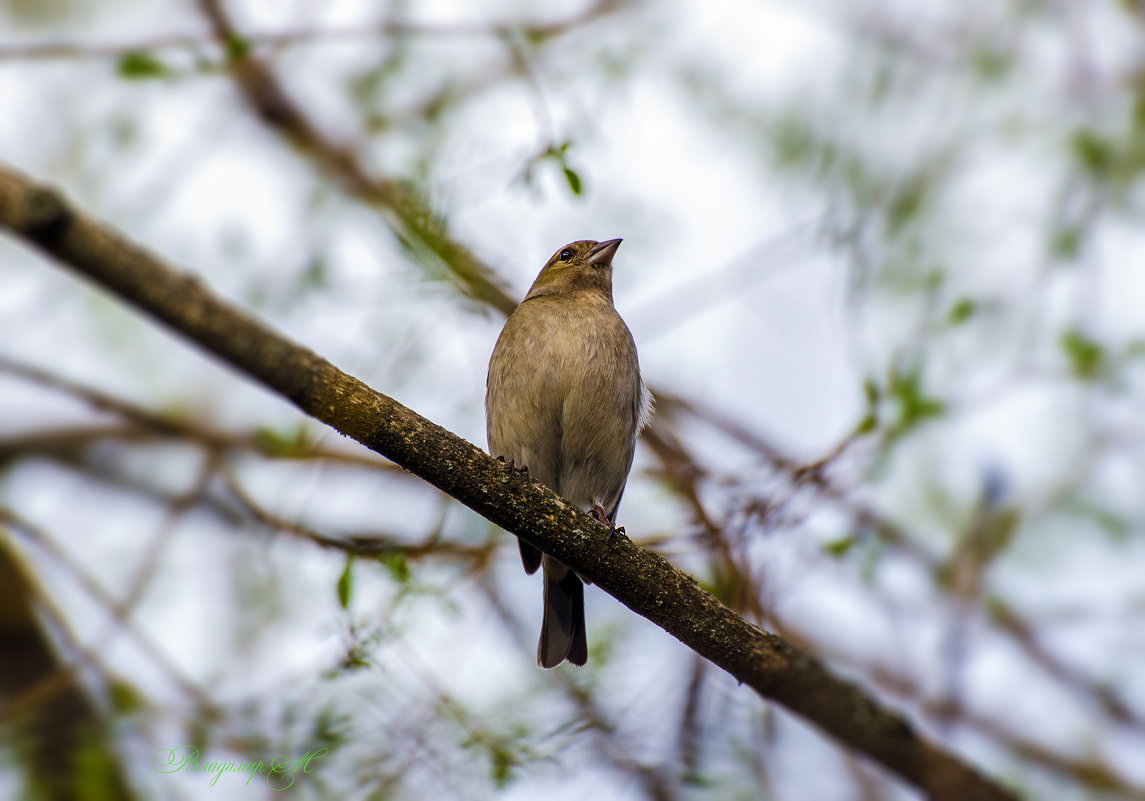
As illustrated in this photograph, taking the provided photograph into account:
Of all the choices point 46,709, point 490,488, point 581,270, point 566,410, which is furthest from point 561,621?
point 46,709

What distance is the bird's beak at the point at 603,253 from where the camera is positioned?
7414mm

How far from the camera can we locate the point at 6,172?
239 cm

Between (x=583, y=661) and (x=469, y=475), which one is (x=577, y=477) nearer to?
(x=583, y=661)

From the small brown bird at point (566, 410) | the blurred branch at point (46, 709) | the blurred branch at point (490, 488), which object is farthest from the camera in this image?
the small brown bird at point (566, 410)

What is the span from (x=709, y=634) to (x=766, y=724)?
30.5 inches

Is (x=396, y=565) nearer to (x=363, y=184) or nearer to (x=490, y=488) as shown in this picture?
(x=490, y=488)

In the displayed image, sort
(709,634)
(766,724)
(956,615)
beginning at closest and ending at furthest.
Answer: (709,634) → (766,724) → (956,615)

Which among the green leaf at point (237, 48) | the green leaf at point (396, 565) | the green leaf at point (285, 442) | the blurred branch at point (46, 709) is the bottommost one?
the blurred branch at point (46, 709)

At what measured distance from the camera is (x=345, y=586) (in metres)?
4.23

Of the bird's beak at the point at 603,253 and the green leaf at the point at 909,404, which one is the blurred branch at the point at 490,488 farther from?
the bird's beak at the point at 603,253

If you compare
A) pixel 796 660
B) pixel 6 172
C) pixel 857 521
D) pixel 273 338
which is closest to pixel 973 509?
pixel 857 521

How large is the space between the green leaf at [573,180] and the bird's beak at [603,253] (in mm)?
2944

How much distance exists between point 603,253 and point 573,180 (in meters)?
3.03

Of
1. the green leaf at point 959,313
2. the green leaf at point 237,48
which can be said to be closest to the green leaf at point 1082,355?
the green leaf at point 959,313
